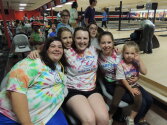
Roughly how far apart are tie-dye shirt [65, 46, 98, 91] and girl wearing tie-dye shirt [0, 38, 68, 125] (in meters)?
A: 0.18

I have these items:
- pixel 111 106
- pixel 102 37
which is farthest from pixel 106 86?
pixel 102 37

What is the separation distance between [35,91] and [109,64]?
0.87 meters

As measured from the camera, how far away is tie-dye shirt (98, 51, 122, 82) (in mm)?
1710

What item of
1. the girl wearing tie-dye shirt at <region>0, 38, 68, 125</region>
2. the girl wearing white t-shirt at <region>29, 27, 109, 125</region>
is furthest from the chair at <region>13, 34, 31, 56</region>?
the girl wearing tie-dye shirt at <region>0, 38, 68, 125</region>

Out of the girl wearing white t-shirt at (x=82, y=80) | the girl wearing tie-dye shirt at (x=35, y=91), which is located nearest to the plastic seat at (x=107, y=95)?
the girl wearing white t-shirt at (x=82, y=80)

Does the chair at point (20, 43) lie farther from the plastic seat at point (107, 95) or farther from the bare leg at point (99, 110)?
the bare leg at point (99, 110)

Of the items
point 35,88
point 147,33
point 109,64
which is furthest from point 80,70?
point 147,33

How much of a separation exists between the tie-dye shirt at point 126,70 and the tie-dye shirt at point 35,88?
684 millimetres

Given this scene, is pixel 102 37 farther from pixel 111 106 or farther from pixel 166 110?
pixel 166 110

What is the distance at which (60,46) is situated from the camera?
1.33m

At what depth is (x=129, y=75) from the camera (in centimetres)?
169

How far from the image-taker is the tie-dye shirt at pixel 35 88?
110 centimetres

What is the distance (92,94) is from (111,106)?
0.89ft

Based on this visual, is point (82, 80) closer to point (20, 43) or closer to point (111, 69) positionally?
point (111, 69)
